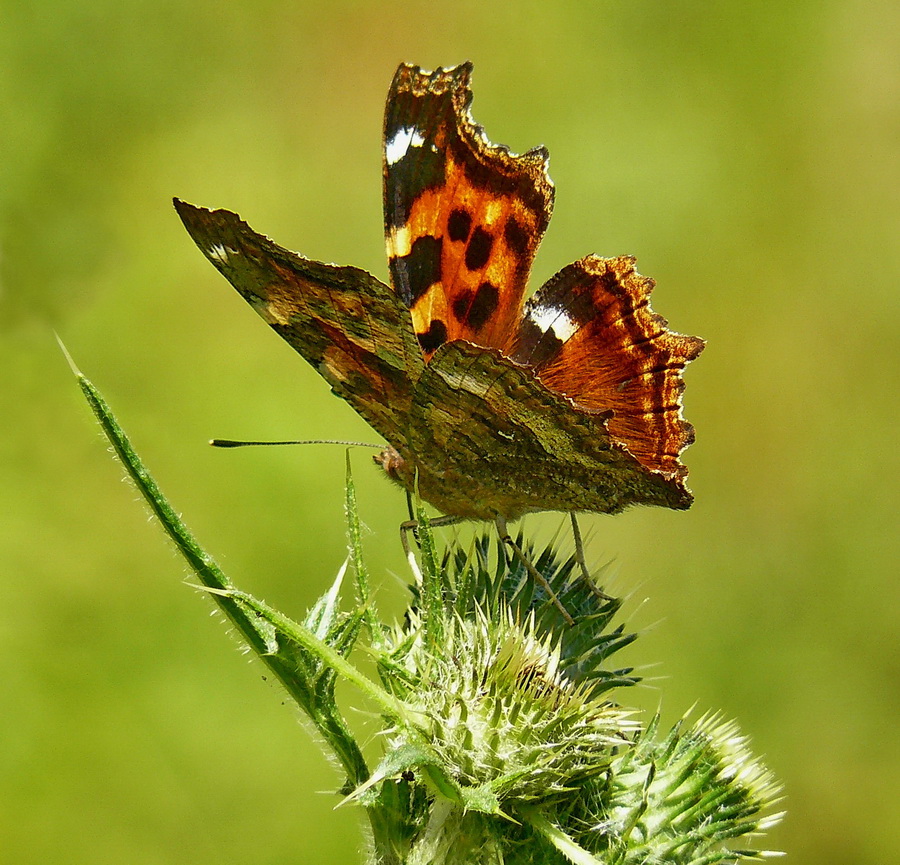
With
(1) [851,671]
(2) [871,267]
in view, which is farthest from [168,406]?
(2) [871,267]

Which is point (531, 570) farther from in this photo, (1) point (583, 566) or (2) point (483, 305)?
(2) point (483, 305)

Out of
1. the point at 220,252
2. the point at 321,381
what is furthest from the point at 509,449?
the point at 321,381

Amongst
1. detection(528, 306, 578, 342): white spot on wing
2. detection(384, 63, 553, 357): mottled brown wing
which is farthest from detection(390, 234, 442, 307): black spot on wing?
detection(528, 306, 578, 342): white spot on wing

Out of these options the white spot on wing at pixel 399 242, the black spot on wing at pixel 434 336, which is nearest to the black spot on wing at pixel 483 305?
the black spot on wing at pixel 434 336

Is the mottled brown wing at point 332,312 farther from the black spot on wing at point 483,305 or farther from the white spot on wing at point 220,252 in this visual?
the black spot on wing at point 483,305

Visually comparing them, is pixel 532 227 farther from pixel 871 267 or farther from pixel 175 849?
pixel 871 267

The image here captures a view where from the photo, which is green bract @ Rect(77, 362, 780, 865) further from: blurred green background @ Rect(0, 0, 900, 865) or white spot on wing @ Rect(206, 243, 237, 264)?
blurred green background @ Rect(0, 0, 900, 865)

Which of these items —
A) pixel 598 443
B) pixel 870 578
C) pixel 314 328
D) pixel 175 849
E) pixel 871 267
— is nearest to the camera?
pixel 598 443
